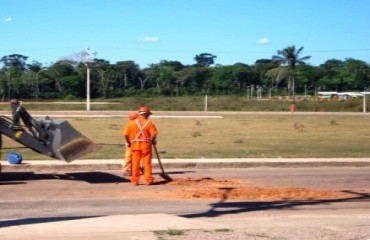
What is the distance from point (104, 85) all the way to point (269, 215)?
371 feet

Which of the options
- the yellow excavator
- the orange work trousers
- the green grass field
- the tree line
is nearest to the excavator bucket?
the yellow excavator

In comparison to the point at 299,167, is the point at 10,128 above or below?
above

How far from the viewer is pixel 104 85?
12250 cm

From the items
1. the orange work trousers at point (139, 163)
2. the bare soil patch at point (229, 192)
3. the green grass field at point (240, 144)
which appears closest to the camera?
the bare soil patch at point (229, 192)

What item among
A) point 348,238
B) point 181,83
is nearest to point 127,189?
point 348,238

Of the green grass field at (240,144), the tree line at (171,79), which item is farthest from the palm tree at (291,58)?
the green grass field at (240,144)

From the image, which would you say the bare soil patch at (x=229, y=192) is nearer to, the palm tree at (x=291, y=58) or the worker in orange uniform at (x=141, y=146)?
the worker in orange uniform at (x=141, y=146)

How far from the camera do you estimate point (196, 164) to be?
62.7 feet

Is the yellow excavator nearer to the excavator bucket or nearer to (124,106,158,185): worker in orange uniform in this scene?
the excavator bucket

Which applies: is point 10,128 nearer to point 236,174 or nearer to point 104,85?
point 236,174

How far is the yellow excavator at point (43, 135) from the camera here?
15070 mm

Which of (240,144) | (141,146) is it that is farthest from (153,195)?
(240,144)

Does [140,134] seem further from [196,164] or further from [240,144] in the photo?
[240,144]

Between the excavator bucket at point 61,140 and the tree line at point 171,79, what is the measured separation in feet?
302
